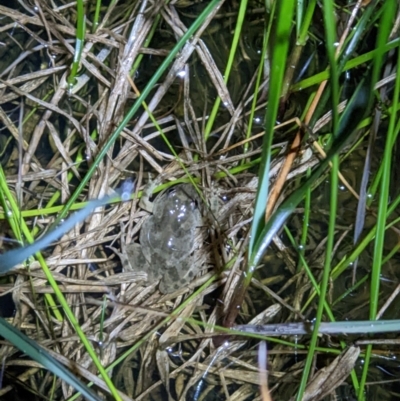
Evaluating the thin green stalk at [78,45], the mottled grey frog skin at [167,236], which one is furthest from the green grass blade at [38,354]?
the thin green stalk at [78,45]

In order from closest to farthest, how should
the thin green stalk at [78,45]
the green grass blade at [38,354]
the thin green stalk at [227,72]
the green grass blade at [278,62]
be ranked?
the green grass blade at [278,62], the green grass blade at [38,354], the thin green stalk at [78,45], the thin green stalk at [227,72]

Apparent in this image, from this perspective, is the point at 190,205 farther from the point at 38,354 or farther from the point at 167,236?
the point at 38,354

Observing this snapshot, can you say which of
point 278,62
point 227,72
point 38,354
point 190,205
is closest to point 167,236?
point 190,205

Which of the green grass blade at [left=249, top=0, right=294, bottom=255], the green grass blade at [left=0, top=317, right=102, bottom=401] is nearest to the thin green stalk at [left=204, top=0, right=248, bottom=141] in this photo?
the green grass blade at [left=249, top=0, right=294, bottom=255]

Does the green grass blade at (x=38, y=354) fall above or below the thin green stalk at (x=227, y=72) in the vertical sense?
below

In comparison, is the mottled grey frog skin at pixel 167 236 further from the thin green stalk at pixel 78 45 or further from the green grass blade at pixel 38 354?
the green grass blade at pixel 38 354

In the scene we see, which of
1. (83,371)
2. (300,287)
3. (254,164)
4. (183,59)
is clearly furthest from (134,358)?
(183,59)

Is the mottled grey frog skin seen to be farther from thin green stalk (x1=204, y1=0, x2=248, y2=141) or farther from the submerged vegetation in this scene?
thin green stalk (x1=204, y1=0, x2=248, y2=141)

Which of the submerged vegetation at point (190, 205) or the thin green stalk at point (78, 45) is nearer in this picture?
the thin green stalk at point (78, 45)
